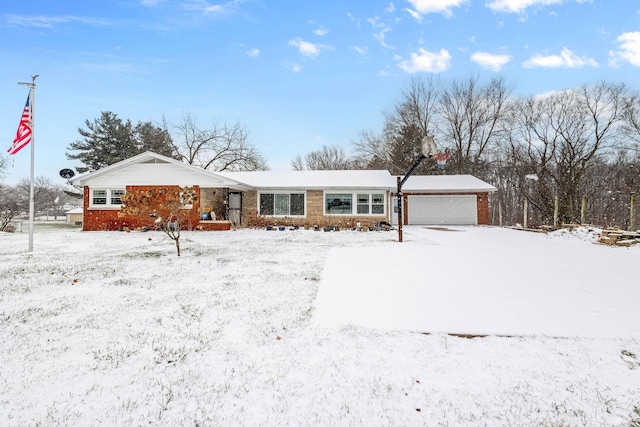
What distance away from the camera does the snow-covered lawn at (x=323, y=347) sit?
228 cm

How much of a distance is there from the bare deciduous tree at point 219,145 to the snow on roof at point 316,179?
388 inches

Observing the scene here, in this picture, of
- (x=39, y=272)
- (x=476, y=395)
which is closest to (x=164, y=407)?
(x=476, y=395)

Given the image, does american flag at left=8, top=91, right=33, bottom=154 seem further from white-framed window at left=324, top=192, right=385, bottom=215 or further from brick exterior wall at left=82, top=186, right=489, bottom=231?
white-framed window at left=324, top=192, right=385, bottom=215

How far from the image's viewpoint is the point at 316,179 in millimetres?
19562

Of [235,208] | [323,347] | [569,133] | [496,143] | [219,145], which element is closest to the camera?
[323,347]

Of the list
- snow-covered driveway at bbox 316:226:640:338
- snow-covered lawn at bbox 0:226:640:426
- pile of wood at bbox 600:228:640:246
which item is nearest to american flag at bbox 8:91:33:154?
snow-covered lawn at bbox 0:226:640:426

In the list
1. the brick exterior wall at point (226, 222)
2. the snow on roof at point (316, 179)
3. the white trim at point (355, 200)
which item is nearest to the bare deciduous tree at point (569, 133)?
the white trim at point (355, 200)

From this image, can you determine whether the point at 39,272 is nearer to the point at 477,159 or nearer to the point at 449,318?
the point at 449,318

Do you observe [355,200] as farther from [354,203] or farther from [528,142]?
[528,142]

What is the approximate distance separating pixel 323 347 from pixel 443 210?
2014 cm

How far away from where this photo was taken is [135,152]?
32125mm

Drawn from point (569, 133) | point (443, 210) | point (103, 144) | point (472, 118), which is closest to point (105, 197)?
point (103, 144)

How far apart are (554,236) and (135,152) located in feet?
116

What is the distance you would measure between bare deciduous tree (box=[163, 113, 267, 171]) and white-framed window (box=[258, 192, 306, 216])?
13.3 meters
